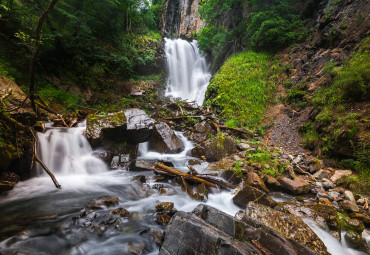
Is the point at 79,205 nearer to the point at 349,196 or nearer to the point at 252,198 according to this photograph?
the point at 252,198

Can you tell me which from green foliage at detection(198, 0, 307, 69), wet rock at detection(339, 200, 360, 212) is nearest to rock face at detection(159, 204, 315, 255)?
wet rock at detection(339, 200, 360, 212)

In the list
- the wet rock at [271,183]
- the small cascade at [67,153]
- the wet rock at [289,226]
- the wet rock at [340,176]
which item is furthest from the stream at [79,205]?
the wet rock at [340,176]

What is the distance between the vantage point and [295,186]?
14.8ft

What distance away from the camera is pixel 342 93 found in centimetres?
612

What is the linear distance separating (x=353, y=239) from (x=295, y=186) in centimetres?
165

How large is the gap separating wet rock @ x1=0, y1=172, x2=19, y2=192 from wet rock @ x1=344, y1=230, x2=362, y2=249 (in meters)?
7.26

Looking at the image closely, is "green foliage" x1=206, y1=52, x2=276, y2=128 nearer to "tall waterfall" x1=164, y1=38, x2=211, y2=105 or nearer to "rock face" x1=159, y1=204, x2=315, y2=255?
"tall waterfall" x1=164, y1=38, x2=211, y2=105

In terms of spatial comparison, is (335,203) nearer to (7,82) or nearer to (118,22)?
(7,82)

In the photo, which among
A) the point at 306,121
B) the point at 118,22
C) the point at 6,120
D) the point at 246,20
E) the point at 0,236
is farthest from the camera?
the point at 246,20

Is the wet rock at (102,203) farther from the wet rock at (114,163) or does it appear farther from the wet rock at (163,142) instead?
the wet rock at (163,142)

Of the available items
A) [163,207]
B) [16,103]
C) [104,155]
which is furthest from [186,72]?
[163,207]

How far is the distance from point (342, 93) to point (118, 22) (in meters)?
14.5

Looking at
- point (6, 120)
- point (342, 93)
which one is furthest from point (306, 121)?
point (6, 120)

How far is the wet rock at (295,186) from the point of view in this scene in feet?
14.8
